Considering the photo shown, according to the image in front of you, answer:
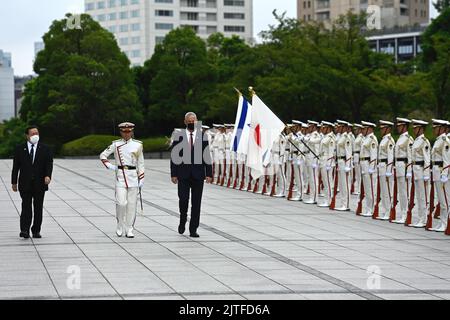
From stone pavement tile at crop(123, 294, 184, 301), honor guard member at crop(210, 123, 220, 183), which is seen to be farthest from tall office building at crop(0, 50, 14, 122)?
stone pavement tile at crop(123, 294, 184, 301)

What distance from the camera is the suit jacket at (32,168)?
15266 millimetres

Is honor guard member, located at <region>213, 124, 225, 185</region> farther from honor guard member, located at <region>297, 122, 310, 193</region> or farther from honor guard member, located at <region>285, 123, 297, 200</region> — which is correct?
honor guard member, located at <region>297, 122, 310, 193</region>

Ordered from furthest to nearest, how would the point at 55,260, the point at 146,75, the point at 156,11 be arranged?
the point at 156,11 < the point at 146,75 < the point at 55,260

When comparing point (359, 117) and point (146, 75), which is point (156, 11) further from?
point (359, 117)

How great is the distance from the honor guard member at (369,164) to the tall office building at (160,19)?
124 meters

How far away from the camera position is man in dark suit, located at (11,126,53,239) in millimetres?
15266

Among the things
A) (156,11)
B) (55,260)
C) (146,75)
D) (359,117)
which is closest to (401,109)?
(359,117)

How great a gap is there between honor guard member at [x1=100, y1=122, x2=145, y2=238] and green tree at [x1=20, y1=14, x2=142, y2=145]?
45.9 meters

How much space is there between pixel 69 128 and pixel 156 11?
82.4 metres

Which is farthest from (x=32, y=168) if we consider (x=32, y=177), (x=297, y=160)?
(x=297, y=160)

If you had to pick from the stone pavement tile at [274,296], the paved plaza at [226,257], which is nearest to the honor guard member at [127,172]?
the paved plaza at [226,257]

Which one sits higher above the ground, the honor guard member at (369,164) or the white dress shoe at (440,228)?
the honor guard member at (369,164)

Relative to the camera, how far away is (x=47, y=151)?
609 inches

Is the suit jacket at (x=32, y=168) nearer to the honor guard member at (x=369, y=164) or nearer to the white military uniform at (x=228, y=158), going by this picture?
the honor guard member at (x=369, y=164)
